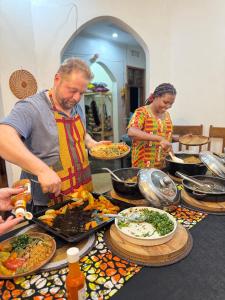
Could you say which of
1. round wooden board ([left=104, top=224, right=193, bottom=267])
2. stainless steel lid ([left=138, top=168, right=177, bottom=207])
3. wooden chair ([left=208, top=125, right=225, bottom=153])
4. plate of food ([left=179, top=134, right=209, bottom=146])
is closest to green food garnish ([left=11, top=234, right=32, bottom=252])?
round wooden board ([left=104, top=224, right=193, bottom=267])

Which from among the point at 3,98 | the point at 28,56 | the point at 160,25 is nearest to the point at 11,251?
the point at 3,98

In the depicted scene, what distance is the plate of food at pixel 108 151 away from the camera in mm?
1587

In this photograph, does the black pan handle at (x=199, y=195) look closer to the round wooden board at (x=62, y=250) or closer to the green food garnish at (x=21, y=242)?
the round wooden board at (x=62, y=250)

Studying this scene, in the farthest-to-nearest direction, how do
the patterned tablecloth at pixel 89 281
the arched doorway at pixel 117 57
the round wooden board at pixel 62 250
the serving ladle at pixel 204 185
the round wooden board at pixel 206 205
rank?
the arched doorway at pixel 117 57 → the serving ladle at pixel 204 185 → the round wooden board at pixel 206 205 → the round wooden board at pixel 62 250 → the patterned tablecloth at pixel 89 281

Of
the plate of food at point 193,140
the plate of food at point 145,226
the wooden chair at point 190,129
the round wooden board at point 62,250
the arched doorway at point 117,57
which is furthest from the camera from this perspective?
the arched doorway at point 117,57

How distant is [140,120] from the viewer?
2092mm

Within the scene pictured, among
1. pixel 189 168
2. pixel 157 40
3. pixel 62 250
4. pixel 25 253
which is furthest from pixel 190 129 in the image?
pixel 25 253

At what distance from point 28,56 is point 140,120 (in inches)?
67.6

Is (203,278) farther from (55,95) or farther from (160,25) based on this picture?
(160,25)

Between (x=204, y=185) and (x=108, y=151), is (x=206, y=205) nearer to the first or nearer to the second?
(x=204, y=185)

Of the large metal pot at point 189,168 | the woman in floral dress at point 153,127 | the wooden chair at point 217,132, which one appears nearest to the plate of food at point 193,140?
the woman in floral dress at point 153,127

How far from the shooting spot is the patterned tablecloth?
2.49 feet

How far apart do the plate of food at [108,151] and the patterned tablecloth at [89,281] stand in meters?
0.72

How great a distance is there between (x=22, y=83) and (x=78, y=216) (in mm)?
2254
